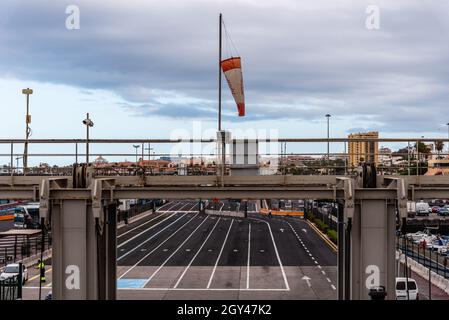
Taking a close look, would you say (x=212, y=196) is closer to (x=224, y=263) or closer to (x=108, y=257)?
(x=108, y=257)

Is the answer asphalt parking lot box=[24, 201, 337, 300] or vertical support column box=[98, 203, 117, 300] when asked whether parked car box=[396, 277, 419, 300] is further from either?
vertical support column box=[98, 203, 117, 300]

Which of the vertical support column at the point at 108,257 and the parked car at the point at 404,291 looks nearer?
the vertical support column at the point at 108,257

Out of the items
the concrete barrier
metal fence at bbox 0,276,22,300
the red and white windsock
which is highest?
the red and white windsock

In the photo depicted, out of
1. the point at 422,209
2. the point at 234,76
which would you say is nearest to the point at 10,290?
the point at 234,76

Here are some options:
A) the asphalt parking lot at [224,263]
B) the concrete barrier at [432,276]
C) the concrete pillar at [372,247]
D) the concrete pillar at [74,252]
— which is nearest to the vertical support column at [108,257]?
the concrete pillar at [74,252]

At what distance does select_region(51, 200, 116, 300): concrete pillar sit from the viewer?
1370 centimetres

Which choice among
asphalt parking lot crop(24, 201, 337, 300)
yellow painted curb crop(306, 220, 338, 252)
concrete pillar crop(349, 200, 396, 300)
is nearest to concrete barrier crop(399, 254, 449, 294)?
asphalt parking lot crop(24, 201, 337, 300)

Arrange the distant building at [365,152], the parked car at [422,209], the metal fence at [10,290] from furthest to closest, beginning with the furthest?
the parked car at [422,209] < the metal fence at [10,290] < the distant building at [365,152]

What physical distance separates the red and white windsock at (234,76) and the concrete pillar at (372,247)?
5.05 metres

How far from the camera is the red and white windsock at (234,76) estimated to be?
16250 millimetres

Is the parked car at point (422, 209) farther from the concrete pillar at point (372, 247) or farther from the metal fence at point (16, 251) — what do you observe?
the concrete pillar at point (372, 247)

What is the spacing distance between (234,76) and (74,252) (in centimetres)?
691

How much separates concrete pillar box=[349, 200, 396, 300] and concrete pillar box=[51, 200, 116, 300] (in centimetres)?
655

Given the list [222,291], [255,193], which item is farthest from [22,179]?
[222,291]
